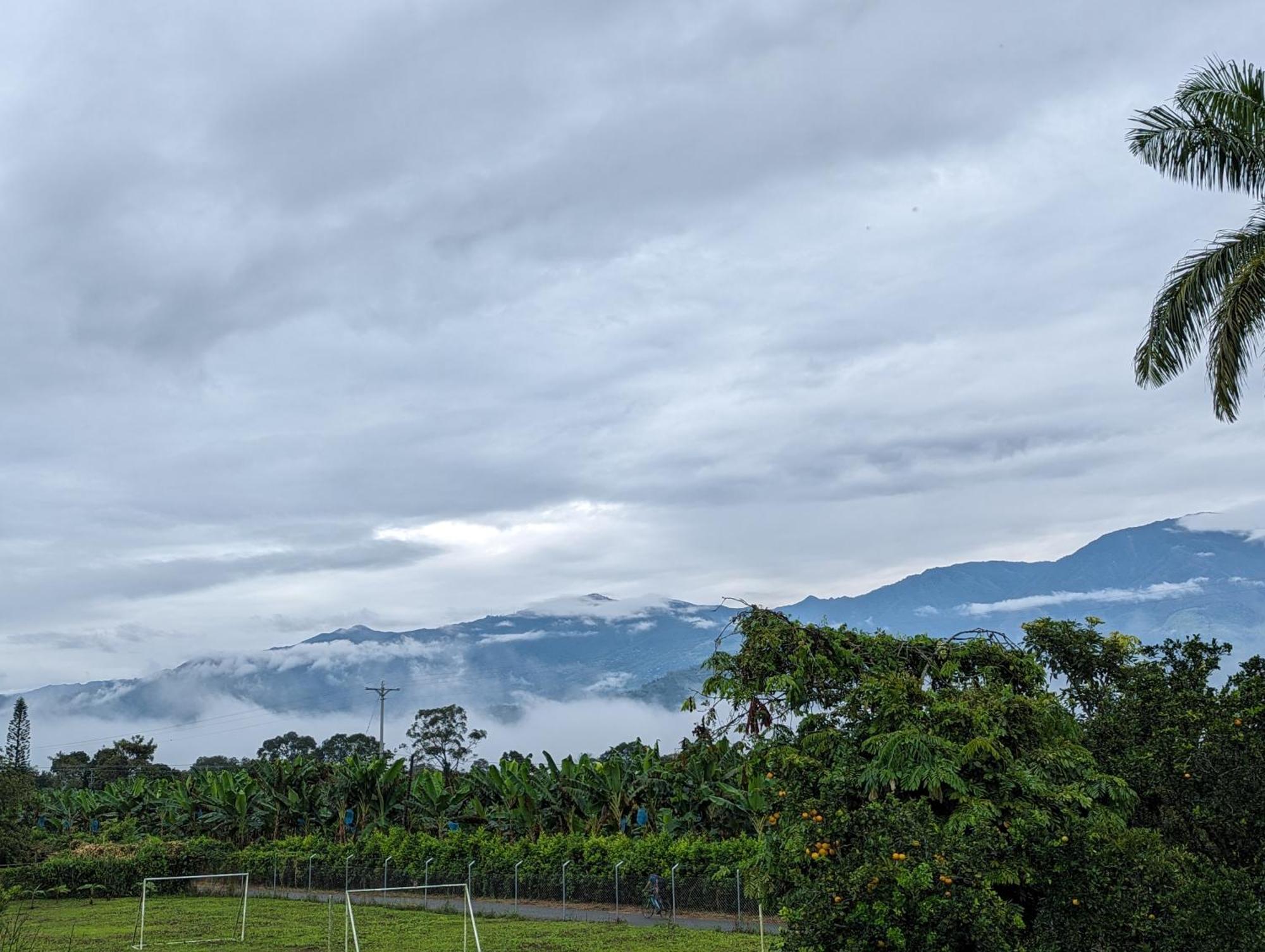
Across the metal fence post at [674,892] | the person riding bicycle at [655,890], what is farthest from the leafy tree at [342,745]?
the metal fence post at [674,892]

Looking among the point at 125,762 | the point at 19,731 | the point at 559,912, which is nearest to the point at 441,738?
the point at 125,762

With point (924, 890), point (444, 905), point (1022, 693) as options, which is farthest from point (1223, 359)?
point (444, 905)

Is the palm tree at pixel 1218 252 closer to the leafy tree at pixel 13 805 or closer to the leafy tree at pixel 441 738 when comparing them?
the leafy tree at pixel 13 805

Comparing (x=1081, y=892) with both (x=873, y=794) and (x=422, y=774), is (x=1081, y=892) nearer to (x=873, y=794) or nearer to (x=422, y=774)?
(x=873, y=794)

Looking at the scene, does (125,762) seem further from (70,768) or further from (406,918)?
(406,918)

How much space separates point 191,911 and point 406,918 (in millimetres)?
7548

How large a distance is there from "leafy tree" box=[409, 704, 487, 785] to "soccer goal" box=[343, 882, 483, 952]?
48332 mm

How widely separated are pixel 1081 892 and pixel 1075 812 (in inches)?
31.1

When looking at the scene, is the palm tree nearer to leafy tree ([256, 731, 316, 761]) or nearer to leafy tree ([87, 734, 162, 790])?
leafy tree ([87, 734, 162, 790])

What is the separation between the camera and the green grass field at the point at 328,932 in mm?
23031

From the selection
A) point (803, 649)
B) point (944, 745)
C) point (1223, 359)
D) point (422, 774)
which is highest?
point (1223, 359)

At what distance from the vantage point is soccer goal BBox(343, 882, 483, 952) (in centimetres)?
2295

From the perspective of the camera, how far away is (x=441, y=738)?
277 ft

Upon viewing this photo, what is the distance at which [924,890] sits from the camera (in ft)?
28.3
